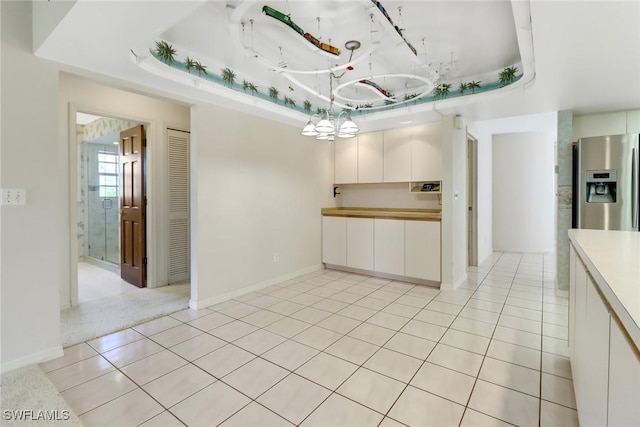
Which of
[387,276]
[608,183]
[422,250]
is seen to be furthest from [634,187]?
[387,276]

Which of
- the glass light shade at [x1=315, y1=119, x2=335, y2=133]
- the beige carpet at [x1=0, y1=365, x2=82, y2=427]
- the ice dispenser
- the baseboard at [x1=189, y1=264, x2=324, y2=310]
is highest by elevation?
the glass light shade at [x1=315, y1=119, x2=335, y2=133]

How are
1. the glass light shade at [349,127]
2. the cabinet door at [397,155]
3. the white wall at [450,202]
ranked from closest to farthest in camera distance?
1. the glass light shade at [349,127]
2. the white wall at [450,202]
3. the cabinet door at [397,155]

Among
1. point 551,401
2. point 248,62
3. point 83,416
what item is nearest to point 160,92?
point 248,62

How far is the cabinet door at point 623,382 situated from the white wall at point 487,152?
15.0ft

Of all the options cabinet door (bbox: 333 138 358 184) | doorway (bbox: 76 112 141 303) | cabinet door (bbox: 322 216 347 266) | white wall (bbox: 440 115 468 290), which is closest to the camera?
white wall (bbox: 440 115 468 290)

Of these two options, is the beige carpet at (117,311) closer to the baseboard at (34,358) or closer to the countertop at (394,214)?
the baseboard at (34,358)

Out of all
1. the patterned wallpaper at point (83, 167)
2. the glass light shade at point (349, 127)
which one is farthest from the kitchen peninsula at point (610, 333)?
the patterned wallpaper at point (83, 167)

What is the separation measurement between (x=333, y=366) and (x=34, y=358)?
216cm

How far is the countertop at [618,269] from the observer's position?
75 cm

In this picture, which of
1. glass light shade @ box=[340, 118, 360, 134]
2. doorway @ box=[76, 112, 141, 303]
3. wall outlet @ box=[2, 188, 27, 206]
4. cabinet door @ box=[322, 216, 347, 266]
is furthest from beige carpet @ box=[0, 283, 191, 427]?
glass light shade @ box=[340, 118, 360, 134]

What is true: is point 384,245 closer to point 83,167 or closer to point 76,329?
point 76,329

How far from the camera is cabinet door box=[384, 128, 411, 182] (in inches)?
173

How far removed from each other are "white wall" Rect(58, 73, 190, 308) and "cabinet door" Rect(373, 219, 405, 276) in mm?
2941

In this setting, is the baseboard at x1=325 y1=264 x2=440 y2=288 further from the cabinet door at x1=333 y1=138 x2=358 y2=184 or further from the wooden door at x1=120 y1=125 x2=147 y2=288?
the wooden door at x1=120 y1=125 x2=147 y2=288
